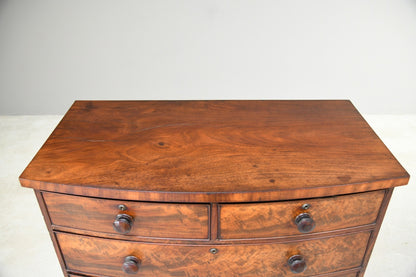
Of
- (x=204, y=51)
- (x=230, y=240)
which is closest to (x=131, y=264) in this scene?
(x=230, y=240)

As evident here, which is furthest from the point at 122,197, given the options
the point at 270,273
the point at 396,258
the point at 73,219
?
the point at 396,258

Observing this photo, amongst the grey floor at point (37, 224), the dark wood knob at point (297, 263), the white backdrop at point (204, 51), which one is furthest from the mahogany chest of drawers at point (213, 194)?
the white backdrop at point (204, 51)

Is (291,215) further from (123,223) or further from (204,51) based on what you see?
A: (204,51)

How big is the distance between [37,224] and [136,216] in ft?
3.53

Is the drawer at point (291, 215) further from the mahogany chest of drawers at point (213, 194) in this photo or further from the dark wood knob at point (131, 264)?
the dark wood knob at point (131, 264)

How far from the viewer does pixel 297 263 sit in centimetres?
129

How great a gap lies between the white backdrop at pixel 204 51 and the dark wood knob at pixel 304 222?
163 centimetres

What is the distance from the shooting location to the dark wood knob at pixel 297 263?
4.25ft

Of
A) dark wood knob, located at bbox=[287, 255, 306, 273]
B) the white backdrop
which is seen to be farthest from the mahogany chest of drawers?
the white backdrop

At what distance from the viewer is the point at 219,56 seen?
261cm

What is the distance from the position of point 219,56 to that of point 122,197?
169cm

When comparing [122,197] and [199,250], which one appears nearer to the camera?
[122,197]

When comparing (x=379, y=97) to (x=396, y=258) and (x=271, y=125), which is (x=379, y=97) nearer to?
(x=396, y=258)

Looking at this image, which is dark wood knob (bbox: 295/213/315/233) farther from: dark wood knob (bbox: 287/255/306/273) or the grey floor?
the grey floor
